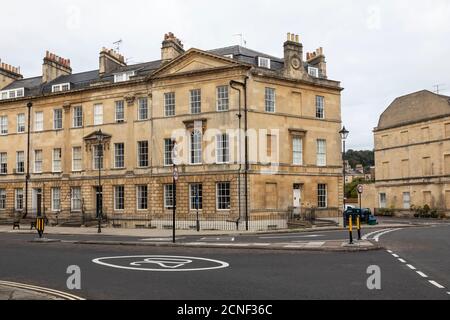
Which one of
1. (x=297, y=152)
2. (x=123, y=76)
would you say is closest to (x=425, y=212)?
(x=297, y=152)

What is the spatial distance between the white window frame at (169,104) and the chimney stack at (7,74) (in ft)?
77.3

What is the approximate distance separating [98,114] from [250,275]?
3364 centimetres

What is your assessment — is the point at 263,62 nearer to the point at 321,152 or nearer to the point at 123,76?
the point at 321,152

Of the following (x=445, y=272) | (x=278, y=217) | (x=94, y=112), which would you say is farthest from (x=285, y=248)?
(x=94, y=112)

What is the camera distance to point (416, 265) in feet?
47.6

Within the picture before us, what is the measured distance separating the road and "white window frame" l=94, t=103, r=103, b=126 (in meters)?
24.6

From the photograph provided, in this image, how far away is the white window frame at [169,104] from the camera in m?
39.2

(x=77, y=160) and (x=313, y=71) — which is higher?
(x=313, y=71)

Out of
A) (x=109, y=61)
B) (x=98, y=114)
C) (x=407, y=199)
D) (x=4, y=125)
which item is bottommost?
(x=407, y=199)

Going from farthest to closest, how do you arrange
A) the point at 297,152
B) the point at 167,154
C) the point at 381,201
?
the point at 381,201 → the point at 297,152 → the point at 167,154

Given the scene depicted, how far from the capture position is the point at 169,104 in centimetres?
3944

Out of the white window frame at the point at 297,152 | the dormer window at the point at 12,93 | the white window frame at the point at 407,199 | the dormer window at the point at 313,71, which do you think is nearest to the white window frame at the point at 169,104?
the white window frame at the point at 297,152

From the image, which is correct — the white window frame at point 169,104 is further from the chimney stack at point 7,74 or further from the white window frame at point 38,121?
the chimney stack at point 7,74

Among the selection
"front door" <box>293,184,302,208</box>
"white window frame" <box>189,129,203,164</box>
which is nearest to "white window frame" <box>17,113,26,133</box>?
"white window frame" <box>189,129,203,164</box>
